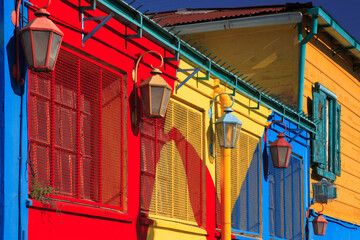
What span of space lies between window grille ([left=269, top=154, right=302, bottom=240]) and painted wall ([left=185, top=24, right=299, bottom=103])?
186cm

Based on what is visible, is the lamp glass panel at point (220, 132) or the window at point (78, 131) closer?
the window at point (78, 131)

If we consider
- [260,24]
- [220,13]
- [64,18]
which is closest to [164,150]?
[64,18]

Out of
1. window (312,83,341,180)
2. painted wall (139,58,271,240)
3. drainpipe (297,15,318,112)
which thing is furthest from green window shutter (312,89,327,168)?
painted wall (139,58,271,240)

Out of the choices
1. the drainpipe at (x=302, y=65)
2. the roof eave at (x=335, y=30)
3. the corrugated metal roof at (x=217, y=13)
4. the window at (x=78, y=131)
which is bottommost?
the window at (x=78, y=131)

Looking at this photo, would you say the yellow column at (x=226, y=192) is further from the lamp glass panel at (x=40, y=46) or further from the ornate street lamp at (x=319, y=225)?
the ornate street lamp at (x=319, y=225)

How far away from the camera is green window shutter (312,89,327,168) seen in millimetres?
17094

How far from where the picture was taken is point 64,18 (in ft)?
27.1

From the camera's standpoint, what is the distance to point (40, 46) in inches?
274

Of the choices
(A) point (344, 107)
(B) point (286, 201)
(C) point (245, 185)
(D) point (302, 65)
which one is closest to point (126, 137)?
(C) point (245, 185)

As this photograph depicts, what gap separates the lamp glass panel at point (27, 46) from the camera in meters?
6.96

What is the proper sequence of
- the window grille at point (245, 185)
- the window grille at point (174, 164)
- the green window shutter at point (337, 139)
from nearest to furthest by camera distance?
1. the window grille at point (174, 164)
2. the window grille at point (245, 185)
3. the green window shutter at point (337, 139)

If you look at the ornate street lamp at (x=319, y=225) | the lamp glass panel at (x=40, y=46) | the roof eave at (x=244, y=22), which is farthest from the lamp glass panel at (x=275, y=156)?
the lamp glass panel at (x=40, y=46)

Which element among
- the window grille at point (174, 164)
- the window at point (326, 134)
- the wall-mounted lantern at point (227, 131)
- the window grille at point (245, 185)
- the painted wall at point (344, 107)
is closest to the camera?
the window grille at point (174, 164)

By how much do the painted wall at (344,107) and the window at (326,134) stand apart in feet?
0.79
